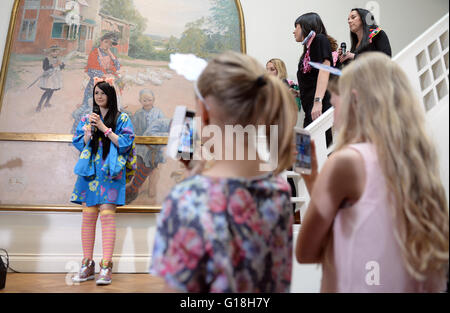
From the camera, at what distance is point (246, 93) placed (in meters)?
0.96

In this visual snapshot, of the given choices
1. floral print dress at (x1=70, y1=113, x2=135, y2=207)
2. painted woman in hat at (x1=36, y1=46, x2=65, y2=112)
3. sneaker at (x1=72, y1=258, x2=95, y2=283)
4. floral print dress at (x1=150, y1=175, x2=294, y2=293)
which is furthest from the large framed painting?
floral print dress at (x1=150, y1=175, x2=294, y2=293)

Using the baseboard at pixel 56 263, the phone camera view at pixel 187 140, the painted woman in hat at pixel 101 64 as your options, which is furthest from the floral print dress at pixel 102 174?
the phone camera view at pixel 187 140

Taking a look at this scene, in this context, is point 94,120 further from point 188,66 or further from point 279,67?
point 188,66

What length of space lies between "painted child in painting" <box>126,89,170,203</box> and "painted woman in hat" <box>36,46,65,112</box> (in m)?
0.83

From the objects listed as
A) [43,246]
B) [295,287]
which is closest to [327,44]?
[295,287]

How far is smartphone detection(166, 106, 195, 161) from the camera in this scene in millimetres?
1134

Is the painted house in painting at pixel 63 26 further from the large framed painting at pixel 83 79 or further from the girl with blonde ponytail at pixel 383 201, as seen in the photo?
the girl with blonde ponytail at pixel 383 201

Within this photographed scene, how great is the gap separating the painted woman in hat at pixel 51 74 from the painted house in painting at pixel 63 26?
0.08 meters

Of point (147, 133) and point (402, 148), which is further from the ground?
point (147, 133)

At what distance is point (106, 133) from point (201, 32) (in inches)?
69.3

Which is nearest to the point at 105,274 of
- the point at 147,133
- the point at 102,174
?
the point at 102,174

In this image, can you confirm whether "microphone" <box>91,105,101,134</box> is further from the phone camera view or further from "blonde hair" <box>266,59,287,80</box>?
the phone camera view

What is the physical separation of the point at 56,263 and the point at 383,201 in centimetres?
316

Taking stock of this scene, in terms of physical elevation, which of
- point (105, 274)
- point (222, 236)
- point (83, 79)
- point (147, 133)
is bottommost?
point (105, 274)
